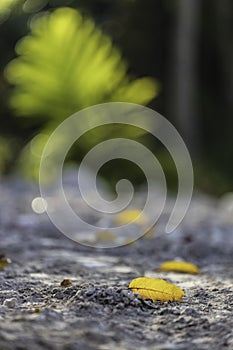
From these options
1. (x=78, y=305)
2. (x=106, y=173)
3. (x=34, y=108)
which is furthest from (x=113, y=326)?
(x=34, y=108)

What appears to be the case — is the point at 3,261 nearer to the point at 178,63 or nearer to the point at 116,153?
the point at 116,153

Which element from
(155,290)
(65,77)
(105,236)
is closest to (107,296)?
(155,290)

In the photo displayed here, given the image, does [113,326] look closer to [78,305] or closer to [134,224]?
[78,305]

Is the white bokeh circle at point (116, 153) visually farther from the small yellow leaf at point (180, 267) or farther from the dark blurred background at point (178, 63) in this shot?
the small yellow leaf at point (180, 267)

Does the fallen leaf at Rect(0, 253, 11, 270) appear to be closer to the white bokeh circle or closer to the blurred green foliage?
the white bokeh circle

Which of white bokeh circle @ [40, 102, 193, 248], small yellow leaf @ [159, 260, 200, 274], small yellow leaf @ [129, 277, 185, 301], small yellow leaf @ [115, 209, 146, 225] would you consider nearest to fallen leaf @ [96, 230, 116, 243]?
small yellow leaf @ [115, 209, 146, 225]

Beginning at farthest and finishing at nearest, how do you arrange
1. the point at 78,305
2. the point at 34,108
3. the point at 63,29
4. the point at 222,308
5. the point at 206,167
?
1. the point at 206,167
2. the point at 34,108
3. the point at 63,29
4. the point at 222,308
5. the point at 78,305

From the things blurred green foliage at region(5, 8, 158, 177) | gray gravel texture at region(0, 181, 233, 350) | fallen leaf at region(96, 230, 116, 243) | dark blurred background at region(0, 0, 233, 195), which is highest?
dark blurred background at region(0, 0, 233, 195)

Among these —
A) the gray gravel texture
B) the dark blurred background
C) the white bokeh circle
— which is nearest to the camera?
the gray gravel texture
